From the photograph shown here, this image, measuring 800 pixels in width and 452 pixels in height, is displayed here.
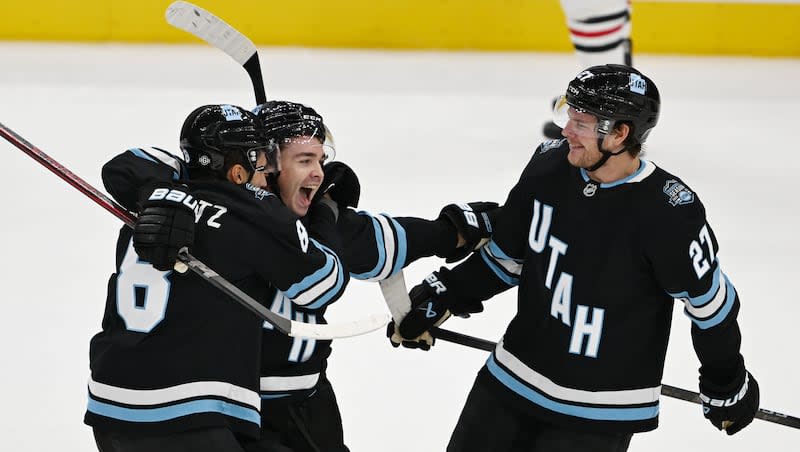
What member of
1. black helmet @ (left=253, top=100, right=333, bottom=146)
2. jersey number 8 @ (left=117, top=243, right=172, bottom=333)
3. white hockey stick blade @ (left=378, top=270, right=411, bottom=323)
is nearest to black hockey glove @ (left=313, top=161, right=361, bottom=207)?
black helmet @ (left=253, top=100, right=333, bottom=146)

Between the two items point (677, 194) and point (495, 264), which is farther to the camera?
point (495, 264)

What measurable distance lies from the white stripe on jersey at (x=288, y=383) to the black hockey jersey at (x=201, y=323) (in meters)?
0.16

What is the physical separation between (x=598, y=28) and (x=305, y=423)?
335 cm

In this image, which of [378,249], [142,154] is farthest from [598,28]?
[142,154]

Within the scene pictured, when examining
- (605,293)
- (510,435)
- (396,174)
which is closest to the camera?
(605,293)

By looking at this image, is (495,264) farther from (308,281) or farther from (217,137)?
(217,137)

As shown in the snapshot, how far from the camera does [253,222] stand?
2.08 m

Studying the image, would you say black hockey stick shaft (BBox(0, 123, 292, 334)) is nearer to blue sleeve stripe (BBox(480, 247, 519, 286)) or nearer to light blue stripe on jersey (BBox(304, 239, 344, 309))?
light blue stripe on jersey (BBox(304, 239, 344, 309))

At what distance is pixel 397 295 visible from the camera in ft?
8.50

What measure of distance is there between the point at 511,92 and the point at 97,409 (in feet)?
15.5

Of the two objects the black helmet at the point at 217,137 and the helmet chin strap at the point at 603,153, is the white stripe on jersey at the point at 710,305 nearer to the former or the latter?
the helmet chin strap at the point at 603,153

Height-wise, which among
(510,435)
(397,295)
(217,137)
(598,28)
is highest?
(598,28)

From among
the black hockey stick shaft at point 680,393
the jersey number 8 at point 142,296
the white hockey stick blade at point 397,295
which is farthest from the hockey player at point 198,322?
the black hockey stick shaft at point 680,393

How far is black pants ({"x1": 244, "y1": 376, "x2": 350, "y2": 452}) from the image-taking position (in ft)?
A: 7.72
